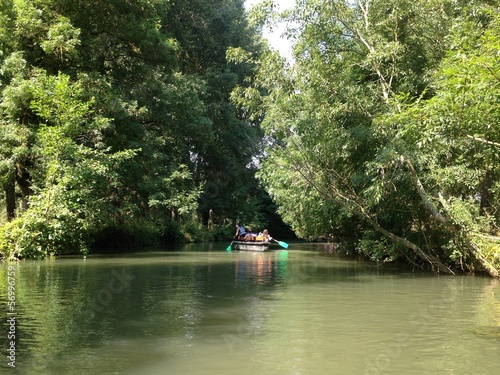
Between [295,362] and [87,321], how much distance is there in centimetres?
373

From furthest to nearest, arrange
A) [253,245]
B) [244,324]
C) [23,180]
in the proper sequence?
[253,245] < [23,180] < [244,324]

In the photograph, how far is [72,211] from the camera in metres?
19.5

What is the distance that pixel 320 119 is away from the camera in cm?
1703

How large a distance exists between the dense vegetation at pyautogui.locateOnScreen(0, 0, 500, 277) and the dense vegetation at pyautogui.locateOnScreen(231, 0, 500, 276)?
2.2 inches

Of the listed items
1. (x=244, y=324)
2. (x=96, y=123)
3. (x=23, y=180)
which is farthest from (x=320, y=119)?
(x=23, y=180)

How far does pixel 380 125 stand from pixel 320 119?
8.07 feet

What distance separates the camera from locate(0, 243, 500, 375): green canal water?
20.0 ft

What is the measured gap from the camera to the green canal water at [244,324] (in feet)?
20.0

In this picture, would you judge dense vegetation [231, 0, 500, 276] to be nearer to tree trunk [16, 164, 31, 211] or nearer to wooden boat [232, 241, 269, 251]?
wooden boat [232, 241, 269, 251]

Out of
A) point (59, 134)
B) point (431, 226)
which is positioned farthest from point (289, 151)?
point (59, 134)

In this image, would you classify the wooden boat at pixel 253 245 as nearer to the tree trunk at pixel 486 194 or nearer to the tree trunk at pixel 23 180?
the tree trunk at pixel 23 180

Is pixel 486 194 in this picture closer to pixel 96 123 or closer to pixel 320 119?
pixel 320 119

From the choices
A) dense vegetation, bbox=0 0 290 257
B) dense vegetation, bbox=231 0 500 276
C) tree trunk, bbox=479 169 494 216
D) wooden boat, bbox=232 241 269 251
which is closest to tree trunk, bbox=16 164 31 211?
dense vegetation, bbox=0 0 290 257

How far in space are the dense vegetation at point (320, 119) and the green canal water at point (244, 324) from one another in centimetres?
280
